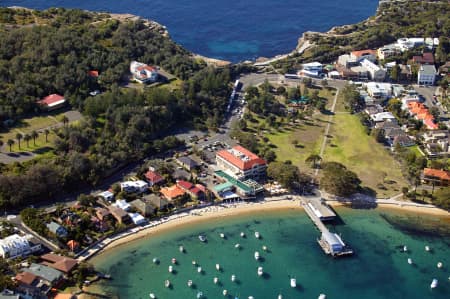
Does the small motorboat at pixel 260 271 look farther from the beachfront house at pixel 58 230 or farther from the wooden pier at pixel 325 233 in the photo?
the beachfront house at pixel 58 230

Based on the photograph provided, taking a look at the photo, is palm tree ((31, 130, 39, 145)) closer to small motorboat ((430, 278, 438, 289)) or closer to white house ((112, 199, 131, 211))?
white house ((112, 199, 131, 211))

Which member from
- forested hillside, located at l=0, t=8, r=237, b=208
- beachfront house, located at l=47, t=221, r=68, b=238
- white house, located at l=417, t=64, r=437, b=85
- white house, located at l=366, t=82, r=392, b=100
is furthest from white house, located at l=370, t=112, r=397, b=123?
beachfront house, located at l=47, t=221, r=68, b=238

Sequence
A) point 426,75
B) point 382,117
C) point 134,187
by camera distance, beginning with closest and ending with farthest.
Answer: point 134,187 → point 382,117 → point 426,75

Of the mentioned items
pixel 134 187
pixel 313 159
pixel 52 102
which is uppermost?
pixel 52 102

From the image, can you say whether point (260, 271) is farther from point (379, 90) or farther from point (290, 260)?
point (379, 90)

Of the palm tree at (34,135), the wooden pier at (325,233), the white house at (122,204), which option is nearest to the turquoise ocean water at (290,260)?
the wooden pier at (325,233)

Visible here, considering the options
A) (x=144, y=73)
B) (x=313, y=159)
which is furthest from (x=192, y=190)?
(x=144, y=73)

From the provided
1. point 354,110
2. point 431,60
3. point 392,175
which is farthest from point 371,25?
point 392,175
